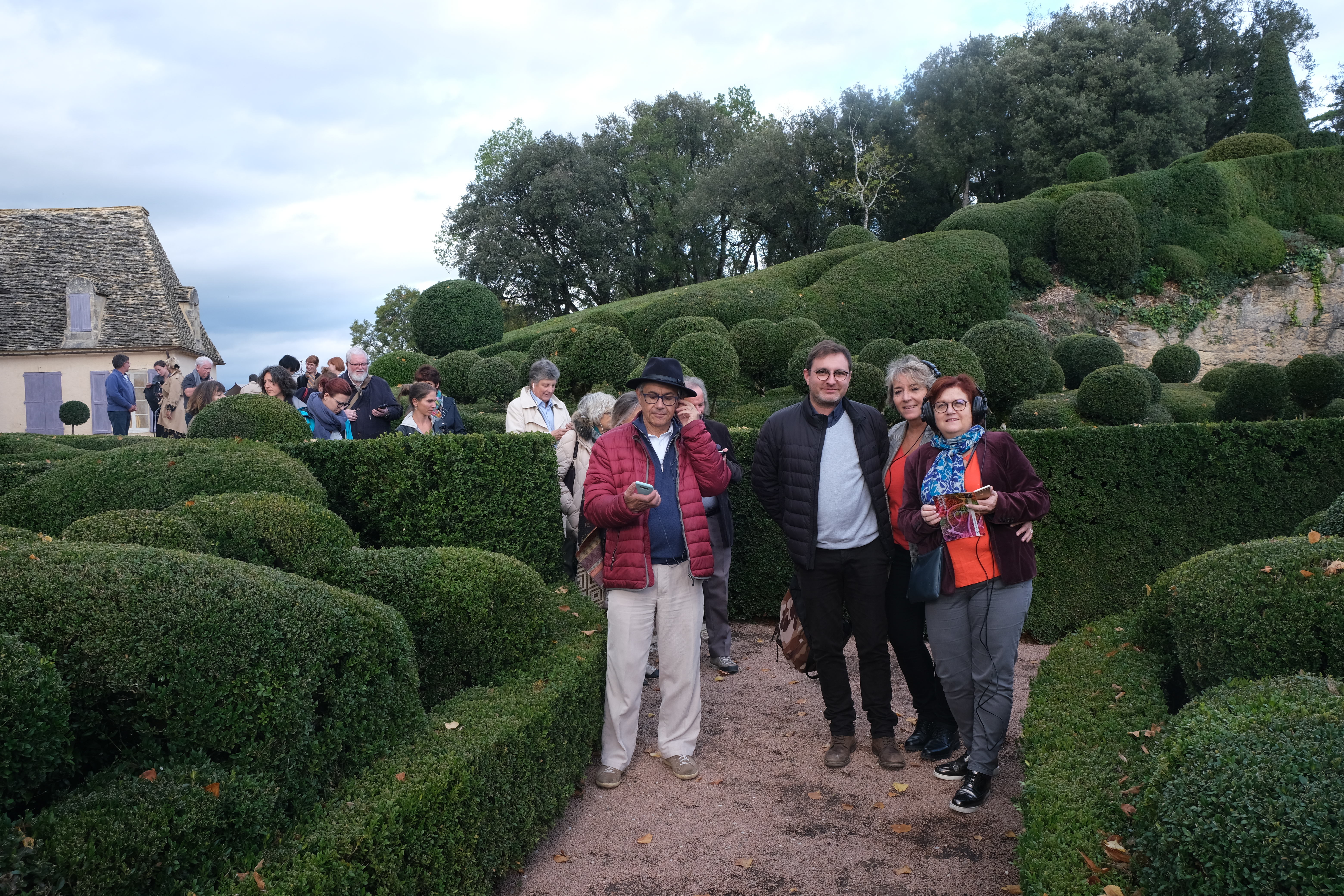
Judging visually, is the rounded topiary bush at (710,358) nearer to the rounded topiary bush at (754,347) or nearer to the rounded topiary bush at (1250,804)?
the rounded topiary bush at (754,347)

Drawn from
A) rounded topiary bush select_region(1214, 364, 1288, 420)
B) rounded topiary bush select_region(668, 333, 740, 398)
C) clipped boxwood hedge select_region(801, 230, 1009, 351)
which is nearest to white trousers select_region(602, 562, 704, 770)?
rounded topiary bush select_region(668, 333, 740, 398)

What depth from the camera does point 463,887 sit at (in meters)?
3.12

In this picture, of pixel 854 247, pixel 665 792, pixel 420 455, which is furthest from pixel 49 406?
pixel 665 792

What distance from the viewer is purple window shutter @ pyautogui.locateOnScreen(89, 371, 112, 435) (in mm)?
26359

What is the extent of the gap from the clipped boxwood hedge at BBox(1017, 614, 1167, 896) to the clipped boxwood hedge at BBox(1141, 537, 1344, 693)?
0.36 meters

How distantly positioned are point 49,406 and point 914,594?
2969 centimetres

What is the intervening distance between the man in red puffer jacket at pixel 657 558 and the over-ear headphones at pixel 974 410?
104 cm

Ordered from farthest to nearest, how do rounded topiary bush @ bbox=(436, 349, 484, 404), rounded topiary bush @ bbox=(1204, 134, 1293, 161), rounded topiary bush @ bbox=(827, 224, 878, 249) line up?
rounded topiary bush @ bbox=(1204, 134, 1293, 161)
rounded topiary bush @ bbox=(827, 224, 878, 249)
rounded topiary bush @ bbox=(436, 349, 484, 404)

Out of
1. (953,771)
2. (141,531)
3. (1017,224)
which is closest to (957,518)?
(953,771)

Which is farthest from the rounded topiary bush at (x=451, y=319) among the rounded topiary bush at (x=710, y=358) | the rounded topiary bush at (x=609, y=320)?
the rounded topiary bush at (x=710, y=358)

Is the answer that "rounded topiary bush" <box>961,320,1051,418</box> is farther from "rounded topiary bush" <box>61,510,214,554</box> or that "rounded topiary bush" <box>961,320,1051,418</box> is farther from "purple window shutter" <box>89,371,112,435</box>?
"purple window shutter" <box>89,371,112,435</box>

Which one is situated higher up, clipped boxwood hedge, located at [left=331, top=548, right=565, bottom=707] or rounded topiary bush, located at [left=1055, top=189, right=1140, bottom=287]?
rounded topiary bush, located at [left=1055, top=189, right=1140, bottom=287]

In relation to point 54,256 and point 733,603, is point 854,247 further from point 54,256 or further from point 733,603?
point 54,256

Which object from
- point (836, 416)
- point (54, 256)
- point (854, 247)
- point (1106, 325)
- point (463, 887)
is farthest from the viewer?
point (54, 256)
